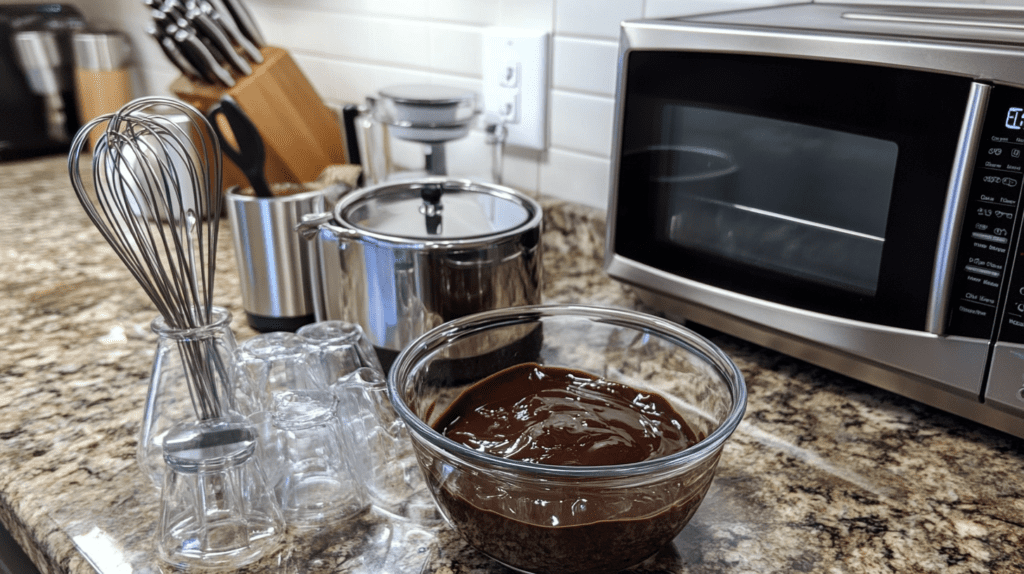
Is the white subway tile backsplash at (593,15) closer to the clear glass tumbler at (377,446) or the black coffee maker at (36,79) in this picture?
the clear glass tumbler at (377,446)

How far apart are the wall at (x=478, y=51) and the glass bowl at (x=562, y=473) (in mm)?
450

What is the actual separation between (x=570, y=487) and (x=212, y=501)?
235mm

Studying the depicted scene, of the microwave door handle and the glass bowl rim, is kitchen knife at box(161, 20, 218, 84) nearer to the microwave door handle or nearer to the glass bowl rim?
the glass bowl rim

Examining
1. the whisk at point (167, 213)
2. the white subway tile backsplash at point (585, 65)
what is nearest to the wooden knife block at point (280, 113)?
the white subway tile backsplash at point (585, 65)

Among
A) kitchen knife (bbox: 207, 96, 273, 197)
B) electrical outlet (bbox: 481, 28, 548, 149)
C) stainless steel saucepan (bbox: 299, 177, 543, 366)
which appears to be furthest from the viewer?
electrical outlet (bbox: 481, 28, 548, 149)

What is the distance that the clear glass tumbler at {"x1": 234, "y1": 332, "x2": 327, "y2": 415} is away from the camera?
58 centimetres

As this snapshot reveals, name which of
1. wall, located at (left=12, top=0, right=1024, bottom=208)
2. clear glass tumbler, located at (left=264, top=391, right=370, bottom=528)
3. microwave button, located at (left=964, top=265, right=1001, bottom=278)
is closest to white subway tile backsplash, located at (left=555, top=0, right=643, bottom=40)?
wall, located at (left=12, top=0, right=1024, bottom=208)

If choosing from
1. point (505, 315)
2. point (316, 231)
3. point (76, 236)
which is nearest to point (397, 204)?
point (316, 231)

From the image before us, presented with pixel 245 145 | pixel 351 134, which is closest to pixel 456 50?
pixel 351 134

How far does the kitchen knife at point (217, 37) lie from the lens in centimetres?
106

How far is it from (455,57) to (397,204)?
0.48 m

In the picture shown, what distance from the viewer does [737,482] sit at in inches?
22.7

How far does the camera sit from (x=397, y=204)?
2.45 ft

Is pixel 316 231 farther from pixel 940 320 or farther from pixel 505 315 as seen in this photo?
pixel 940 320
